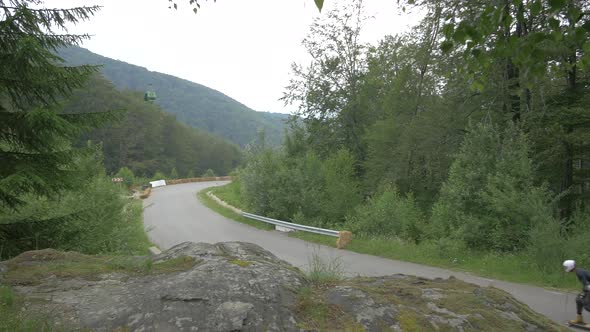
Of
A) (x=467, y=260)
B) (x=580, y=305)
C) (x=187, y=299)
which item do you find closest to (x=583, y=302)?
(x=580, y=305)

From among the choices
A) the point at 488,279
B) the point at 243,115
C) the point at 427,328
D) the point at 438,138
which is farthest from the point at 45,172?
the point at 243,115

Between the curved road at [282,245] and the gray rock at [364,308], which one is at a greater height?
the gray rock at [364,308]

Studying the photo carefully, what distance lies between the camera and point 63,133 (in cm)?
649

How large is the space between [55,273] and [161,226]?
57.3ft

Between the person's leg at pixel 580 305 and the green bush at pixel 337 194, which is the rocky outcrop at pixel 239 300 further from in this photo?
the green bush at pixel 337 194

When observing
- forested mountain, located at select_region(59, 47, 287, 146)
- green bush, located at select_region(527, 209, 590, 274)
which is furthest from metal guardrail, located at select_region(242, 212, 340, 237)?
forested mountain, located at select_region(59, 47, 287, 146)

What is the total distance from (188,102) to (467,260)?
Result: 17476cm

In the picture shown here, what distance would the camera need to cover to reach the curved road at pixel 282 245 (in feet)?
28.1

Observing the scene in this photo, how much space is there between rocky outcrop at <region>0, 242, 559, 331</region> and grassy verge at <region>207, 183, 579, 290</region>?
7.56 metres

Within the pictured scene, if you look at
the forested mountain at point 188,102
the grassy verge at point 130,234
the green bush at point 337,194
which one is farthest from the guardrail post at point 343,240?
the forested mountain at point 188,102

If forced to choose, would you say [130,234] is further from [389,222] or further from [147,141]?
[147,141]

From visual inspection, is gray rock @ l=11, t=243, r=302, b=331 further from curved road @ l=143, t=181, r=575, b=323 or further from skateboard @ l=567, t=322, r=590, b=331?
skateboard @ l=567, t=322, r=590, b=331

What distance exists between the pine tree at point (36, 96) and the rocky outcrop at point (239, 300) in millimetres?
2912

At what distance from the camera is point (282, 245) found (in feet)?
52.5
